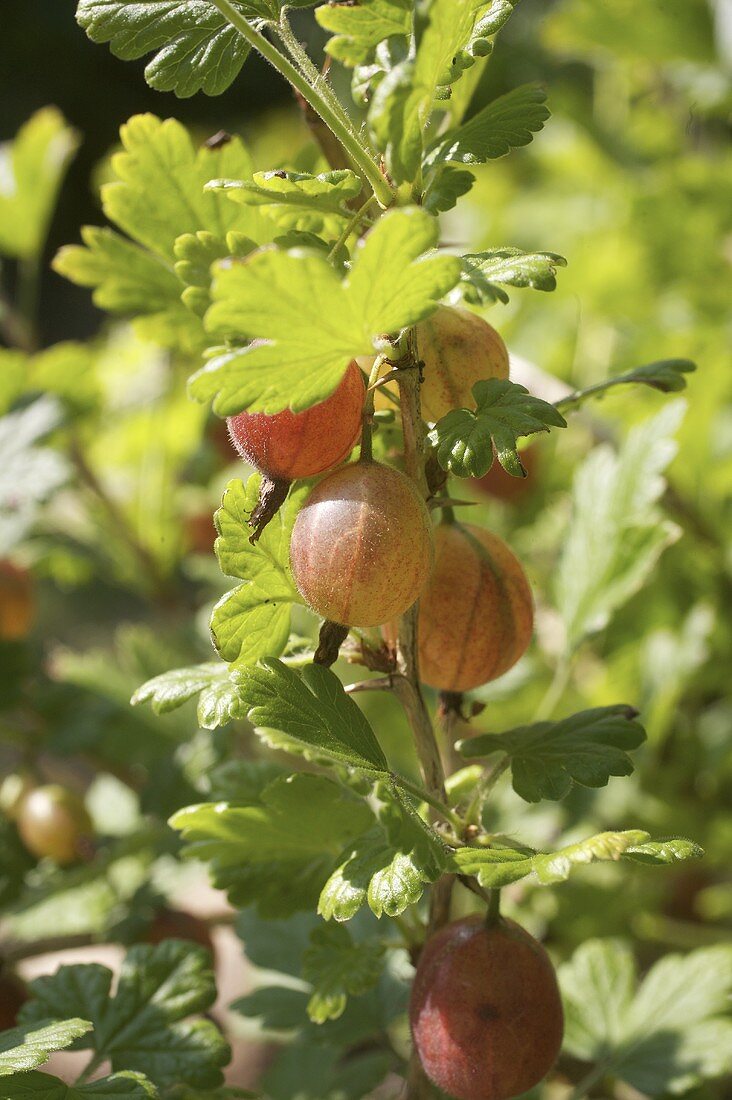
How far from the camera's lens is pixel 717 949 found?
35.6 inches

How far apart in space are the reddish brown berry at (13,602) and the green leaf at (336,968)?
26.4 inches

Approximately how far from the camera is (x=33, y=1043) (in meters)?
0.57

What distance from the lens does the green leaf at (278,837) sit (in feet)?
2.13

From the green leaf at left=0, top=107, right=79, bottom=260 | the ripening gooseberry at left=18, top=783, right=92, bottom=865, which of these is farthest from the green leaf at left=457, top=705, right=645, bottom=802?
the green leaf at left=0, top=107, right=79, bottom=260

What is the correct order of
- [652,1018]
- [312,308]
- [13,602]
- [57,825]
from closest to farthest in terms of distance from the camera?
1. [312,308]
2. [652,1018]
3. [57,825]
4. [13,602]

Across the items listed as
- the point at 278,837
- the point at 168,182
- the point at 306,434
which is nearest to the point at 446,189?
the point at 306,434

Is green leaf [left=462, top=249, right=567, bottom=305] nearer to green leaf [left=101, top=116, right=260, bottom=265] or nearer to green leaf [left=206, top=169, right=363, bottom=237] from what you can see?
green leaf [left=206, top=169, right=363, bottom=237]

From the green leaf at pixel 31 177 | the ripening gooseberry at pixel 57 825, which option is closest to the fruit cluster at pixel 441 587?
the ripening gooseberry at pixel 57 825

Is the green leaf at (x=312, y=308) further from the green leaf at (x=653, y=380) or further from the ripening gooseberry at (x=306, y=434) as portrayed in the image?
the green leaf at (x=653, y=380)

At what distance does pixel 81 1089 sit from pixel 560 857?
1.01 ft

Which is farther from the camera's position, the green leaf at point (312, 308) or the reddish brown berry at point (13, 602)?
the reddish brown berry at point (13, 602)

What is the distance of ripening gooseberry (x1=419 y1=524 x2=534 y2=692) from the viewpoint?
612 millimetres

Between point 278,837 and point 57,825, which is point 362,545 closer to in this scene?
point 278,837

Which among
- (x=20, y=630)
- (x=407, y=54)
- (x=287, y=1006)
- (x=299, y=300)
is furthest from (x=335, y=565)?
(x=20, y=630)
